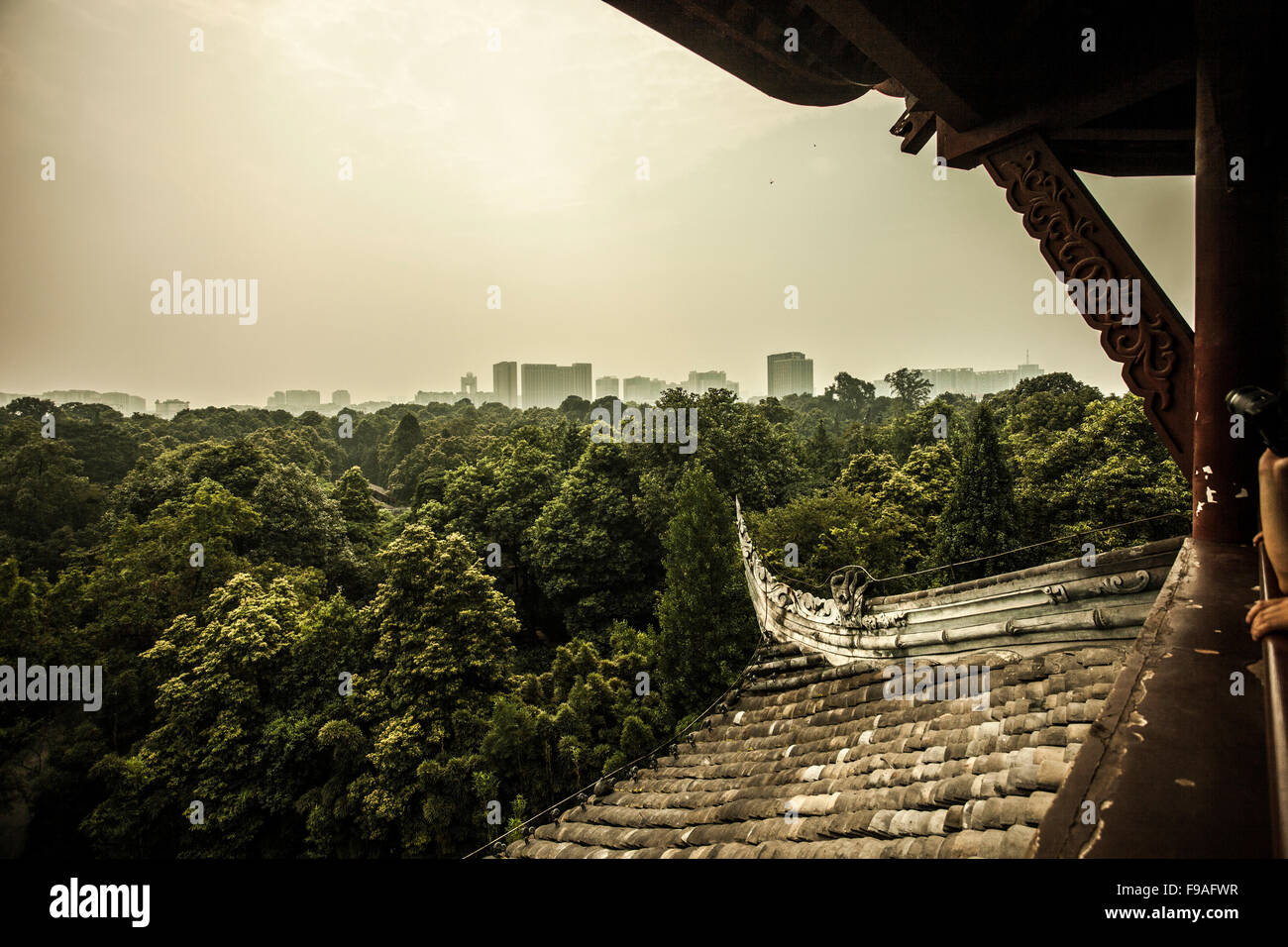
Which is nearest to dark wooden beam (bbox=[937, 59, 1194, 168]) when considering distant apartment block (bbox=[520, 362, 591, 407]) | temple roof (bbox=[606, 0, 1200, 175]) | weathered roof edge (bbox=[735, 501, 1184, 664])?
temple roof (bbox=[606, 0, 1200, 175])

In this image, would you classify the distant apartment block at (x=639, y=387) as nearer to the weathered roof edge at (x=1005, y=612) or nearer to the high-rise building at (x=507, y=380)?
the high-rise building at (x=507, y=380)

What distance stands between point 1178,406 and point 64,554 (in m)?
32.5

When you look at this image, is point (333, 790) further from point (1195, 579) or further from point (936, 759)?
point (1195, 579)

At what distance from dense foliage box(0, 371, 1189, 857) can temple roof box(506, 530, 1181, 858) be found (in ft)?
4.41

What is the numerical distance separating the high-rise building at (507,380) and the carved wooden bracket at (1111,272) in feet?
365

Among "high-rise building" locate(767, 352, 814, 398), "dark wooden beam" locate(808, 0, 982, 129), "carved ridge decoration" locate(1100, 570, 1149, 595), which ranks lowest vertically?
"carved ridge decoration" locate(1100, 570, 1149, 595)

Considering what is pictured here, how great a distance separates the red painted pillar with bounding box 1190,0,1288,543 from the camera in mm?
2281

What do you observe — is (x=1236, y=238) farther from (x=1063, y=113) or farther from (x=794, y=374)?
(x=794, y=374)

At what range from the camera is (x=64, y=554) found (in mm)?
22547

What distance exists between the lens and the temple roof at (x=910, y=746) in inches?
109

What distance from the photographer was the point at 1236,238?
7.64 feet

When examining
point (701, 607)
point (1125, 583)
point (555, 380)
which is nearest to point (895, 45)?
point (1125, 583)

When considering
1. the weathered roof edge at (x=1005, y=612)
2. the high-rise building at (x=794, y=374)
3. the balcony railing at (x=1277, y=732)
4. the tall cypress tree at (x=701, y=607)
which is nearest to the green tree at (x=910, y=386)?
the high-rise building at (x=794, y=374)

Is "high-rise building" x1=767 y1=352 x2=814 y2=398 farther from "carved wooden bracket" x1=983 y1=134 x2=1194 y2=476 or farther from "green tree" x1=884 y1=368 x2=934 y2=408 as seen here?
"carved wooden bracket" x1=983 y1=134 x2=1194 y2=476
